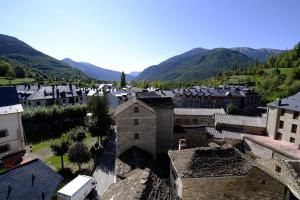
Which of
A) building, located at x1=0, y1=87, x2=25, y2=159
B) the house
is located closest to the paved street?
building, located at x1=0, y1=87, x2=25, y2=159

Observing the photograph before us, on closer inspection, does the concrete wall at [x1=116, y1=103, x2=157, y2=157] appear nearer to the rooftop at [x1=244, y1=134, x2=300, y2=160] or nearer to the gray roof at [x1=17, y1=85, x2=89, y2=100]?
the rooftop at [x1=244, y1=134, x2=300, y2=160]

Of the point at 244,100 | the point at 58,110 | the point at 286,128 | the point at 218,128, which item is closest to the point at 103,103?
the point at 58,110

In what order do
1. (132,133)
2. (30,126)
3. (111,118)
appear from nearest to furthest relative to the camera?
(132,133)
(111,118)
(30,126)

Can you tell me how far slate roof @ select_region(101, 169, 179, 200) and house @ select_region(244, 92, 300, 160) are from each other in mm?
20806

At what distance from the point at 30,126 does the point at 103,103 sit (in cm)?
1839

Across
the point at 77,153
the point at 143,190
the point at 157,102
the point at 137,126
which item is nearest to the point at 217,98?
the point at 157,102

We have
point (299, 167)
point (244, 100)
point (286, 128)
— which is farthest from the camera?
point (244, 100)

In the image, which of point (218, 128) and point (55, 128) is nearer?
point (218, 128)

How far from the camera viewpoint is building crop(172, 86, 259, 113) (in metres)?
83.8

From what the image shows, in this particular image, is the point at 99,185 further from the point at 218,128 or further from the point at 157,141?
the point at 218,128

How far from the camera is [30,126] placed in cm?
4772

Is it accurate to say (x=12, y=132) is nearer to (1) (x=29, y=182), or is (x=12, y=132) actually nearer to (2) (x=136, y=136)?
(2) (x=136, y=136)

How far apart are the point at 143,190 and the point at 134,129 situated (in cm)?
1747

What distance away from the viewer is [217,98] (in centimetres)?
8381
